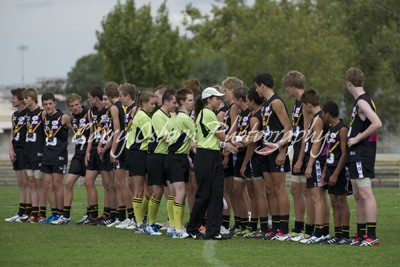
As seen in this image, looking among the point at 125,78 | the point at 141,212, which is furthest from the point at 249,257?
the point at 125,78

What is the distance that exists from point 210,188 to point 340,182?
6.46 ft

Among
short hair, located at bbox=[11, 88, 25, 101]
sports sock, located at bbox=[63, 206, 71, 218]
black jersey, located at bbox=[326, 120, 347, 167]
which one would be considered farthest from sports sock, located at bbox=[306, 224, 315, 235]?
short hair, located at bbox=[11, 88, 25, 101]

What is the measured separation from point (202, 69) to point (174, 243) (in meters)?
48.4

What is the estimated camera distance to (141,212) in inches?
627

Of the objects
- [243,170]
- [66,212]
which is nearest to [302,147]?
[243,170]

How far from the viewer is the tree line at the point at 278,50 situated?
166 feet

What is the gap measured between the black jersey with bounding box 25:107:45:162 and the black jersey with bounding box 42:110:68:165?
1.17 feet

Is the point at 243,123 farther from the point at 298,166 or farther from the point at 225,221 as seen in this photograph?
the point at 225,221

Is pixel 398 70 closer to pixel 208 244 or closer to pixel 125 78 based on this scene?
pixel 125 78

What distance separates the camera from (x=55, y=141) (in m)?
17.5

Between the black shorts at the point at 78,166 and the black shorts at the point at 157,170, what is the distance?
97.7 inches

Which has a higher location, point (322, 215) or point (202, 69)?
point (202, 69)

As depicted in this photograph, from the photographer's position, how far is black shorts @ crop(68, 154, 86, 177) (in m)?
17.3

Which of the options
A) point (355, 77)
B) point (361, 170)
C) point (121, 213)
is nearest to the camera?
point (361, 170)
